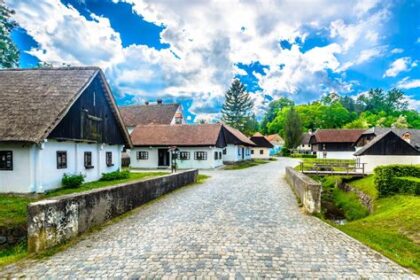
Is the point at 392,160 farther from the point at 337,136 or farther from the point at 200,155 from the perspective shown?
the point at 337,136

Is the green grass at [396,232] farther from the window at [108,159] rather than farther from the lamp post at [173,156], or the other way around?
the window at [108,159]

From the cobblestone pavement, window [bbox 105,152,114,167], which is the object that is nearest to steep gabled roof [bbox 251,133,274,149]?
window [bbox 105,152,114,167]

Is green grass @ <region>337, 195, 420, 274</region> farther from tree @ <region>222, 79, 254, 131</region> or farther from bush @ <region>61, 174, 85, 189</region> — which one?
tree @ <region>222, 79, 254, 131</region>

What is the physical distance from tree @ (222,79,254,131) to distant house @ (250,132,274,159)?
11.9 metres

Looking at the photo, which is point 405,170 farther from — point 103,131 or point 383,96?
point 383,96

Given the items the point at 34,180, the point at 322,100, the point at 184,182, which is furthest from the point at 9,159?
the point at 322,100

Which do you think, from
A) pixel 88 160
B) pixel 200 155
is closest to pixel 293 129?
pixel 200 155

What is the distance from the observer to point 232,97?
2724 inches

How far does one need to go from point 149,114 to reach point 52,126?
29954 millimetres

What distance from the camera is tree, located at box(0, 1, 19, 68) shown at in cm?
2641

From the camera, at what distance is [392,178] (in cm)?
1438

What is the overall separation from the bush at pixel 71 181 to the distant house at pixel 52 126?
9.8 inches

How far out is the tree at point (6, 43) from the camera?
26.4m

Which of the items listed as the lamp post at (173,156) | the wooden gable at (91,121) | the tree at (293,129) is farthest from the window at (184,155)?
the tree at (293,129)
